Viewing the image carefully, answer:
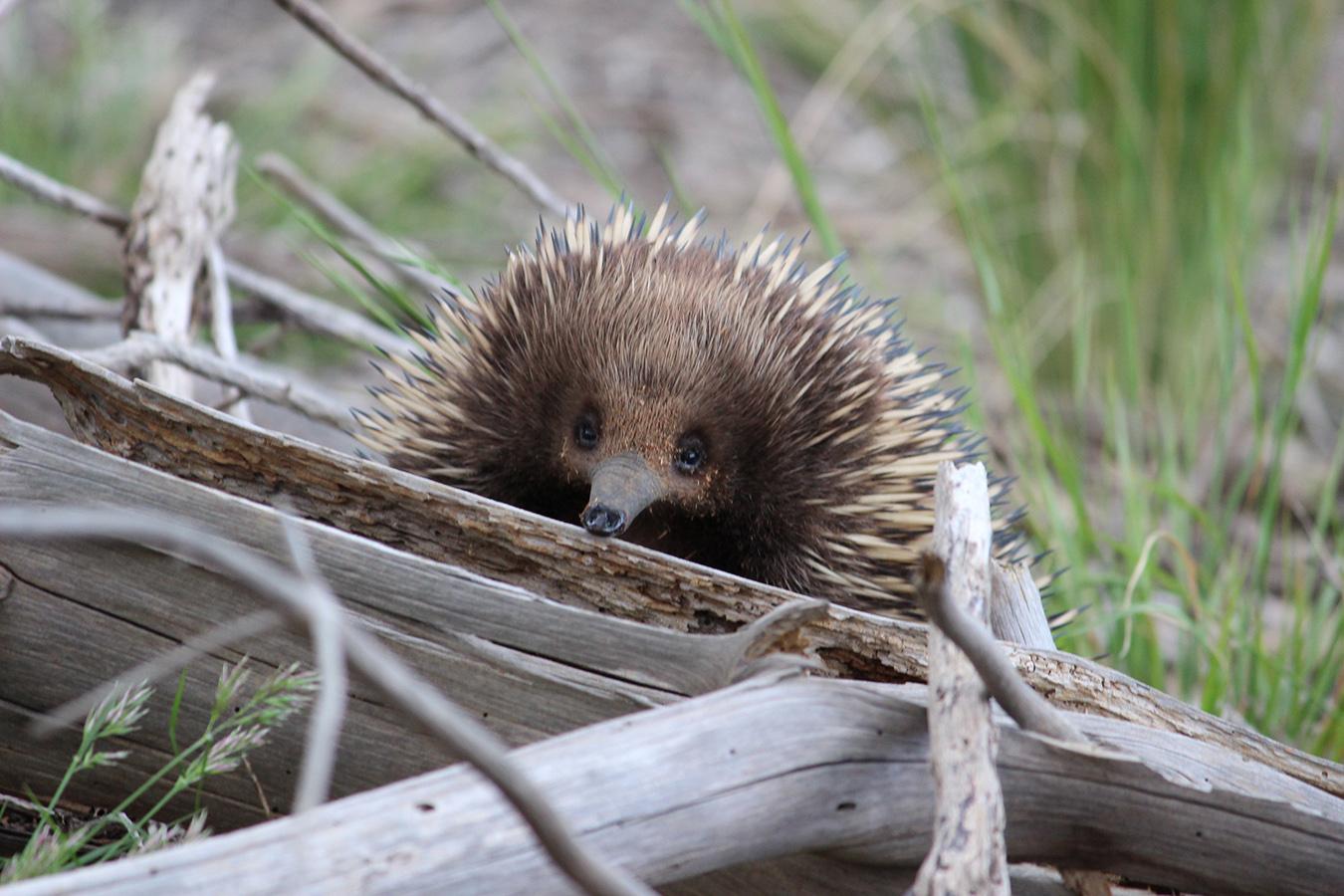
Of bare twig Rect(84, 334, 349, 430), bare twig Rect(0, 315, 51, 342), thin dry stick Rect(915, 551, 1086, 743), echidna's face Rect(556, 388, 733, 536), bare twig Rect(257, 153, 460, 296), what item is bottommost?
thin dry stick Rect(915, 551, 1086, 743)

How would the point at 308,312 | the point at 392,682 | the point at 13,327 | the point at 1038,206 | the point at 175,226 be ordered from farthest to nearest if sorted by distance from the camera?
the point at 1038,206, the point at 308,312, the point at 13,327, the point at 175,226, the point at 392,682

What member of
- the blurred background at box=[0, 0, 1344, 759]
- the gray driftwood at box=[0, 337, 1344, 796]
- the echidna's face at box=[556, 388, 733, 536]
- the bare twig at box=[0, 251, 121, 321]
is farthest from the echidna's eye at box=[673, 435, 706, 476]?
the bare twig at box=[0, 251, 121, 321]

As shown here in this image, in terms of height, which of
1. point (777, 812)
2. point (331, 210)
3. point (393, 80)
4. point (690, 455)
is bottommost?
point (777, 812)

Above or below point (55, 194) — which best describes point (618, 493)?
below

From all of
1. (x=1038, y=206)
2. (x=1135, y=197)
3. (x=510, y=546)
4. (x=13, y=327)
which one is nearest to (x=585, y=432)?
(x=510, y=546)

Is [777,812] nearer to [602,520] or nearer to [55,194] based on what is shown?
[602,520]

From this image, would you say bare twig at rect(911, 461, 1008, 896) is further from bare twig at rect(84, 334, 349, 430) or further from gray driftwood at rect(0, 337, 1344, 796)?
bare twig at rect(84, 334, 349, 430)

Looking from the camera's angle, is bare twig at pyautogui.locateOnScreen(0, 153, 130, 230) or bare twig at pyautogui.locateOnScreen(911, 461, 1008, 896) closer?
bare twig at pyautogui.locateOnScreen(911, 461, 1008, 896)
